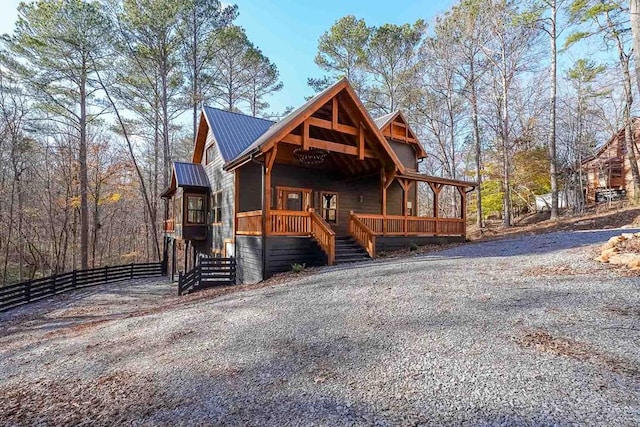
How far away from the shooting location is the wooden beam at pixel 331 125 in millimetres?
9982

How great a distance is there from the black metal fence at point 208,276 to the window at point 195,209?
14.5ft

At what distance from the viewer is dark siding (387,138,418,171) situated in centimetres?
1684

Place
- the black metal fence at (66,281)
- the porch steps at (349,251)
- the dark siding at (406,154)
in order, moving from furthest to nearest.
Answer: the dark siding at (406,154)
the black metal fence at (66,281)
the porch steps at (349,251)

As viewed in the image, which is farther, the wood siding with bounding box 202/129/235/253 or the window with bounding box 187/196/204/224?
the window with bounding box 187/196/204/224

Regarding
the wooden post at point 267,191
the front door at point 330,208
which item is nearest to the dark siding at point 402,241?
the front door at point 330,208

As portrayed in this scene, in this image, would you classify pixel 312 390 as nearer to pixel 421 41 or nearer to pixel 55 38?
pixel 55 38

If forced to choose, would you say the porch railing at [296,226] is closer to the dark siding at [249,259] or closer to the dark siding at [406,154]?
the dark siding at [249,259]

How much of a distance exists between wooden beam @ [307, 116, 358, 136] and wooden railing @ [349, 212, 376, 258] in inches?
114

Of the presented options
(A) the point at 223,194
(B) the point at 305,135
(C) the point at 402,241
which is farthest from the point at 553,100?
(A) the point at 223,194

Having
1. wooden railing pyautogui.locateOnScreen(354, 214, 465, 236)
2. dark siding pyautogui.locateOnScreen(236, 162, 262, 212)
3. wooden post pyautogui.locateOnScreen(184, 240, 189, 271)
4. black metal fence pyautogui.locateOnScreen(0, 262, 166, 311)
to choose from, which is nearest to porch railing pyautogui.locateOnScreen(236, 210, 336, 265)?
dark siding pyautogui.locateOnScreen(236, 162, 262, 212)

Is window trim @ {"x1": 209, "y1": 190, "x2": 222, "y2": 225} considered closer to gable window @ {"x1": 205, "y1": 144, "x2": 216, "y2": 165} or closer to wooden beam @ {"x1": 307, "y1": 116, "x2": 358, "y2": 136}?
gable window @ {"x1": 205, "y1": 144, "x2": 216, "y2": 165}

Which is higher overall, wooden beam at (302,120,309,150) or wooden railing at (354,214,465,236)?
wooden beam at (302,120,309,150)

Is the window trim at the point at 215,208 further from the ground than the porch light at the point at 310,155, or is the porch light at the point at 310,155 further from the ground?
the porch light at the point at 310,155

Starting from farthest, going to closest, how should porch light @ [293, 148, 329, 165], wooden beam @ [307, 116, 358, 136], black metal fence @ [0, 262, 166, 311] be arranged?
black metal fence @ [0, 262, 166, 311]
porch light @ [293, 148, 329, 165]
wooden beam @ [307, 116, 358, 136]
